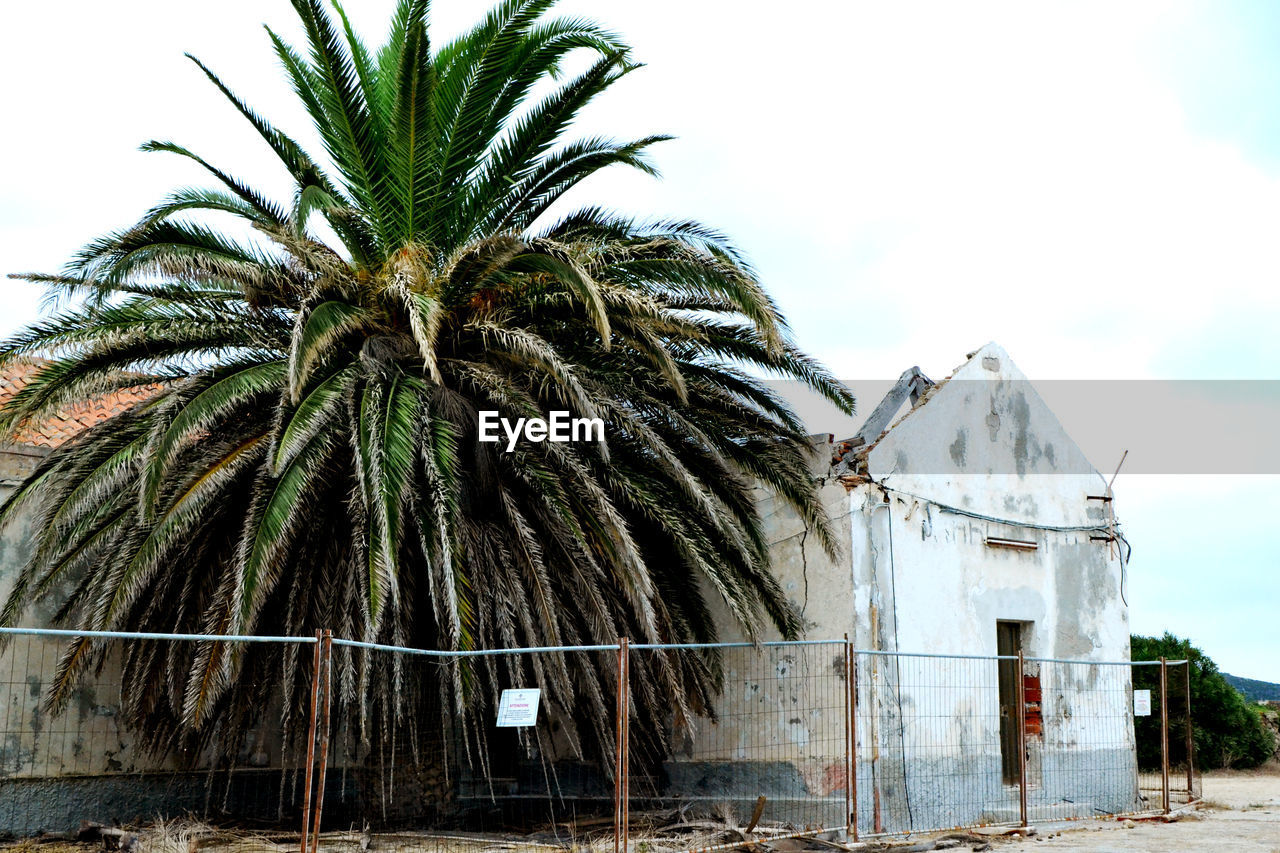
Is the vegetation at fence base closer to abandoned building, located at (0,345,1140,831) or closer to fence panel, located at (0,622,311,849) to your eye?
abandoned building, located at (0,345,1140,831)

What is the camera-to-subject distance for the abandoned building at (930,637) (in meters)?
14.3

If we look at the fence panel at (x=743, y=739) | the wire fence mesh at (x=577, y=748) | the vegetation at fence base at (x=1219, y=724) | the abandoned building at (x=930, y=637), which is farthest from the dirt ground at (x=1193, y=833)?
the vegetation at fence base at (x=1219, y=724)

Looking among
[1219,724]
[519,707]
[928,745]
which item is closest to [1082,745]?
[928,745]

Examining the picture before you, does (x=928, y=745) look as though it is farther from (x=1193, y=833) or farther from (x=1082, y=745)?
(x=1082, y=745)

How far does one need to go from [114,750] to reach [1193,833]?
12130 mm

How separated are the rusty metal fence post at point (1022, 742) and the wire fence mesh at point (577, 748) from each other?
6 cm

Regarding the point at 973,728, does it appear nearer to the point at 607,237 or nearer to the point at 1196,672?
the point at 607,237

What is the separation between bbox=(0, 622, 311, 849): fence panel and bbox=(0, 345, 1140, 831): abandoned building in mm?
60

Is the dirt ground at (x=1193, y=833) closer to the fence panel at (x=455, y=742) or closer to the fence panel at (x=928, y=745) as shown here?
the fence panel at (x=928, y=745)

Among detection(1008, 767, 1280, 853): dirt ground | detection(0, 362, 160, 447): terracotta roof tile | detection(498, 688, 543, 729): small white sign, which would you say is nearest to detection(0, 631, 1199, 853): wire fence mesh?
detection(1008, 767, 1280, 853): dirt ground

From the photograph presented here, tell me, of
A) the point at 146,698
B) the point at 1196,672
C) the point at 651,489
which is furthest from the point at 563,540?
the point at 1196,672

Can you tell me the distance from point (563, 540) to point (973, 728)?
6.05 meters

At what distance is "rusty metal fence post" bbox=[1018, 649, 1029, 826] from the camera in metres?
13.8

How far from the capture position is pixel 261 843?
38.3 feet
